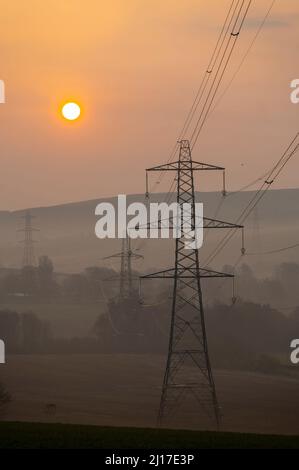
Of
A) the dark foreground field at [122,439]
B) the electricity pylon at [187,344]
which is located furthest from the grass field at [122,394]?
the dark foreground field at [122,439]

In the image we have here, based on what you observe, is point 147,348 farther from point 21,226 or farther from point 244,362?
point 21,226

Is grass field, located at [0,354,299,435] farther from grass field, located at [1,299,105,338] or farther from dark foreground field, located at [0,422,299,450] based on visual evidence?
dark foreground field, located at [0,422,299,450]

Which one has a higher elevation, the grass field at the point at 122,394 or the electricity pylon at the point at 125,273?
the electricity pylon at the point at 125,273

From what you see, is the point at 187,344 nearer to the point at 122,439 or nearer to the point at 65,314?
the point at 65,314

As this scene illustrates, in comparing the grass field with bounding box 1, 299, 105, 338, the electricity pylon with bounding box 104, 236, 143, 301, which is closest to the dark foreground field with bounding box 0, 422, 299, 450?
the electricity pylon with bounding box 104, 236, 143, 301

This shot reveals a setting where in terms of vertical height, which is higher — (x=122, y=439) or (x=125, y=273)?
(x=125, y=273)

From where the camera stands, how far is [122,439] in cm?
3241

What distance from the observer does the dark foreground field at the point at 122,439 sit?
102ft

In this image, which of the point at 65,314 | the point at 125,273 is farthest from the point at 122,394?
the point at 65,314

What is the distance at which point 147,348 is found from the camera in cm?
11938

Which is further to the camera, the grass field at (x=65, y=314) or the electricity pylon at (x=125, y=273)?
the grass field at (x=65, y=314)

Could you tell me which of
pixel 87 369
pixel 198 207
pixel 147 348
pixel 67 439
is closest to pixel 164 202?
pixel 198 207

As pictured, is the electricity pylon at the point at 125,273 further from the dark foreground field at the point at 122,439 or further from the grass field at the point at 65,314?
the dark foreground field at the point at 122,439

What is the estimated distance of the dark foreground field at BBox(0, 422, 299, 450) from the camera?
31.0m
